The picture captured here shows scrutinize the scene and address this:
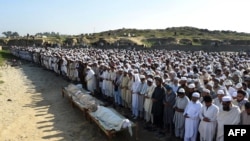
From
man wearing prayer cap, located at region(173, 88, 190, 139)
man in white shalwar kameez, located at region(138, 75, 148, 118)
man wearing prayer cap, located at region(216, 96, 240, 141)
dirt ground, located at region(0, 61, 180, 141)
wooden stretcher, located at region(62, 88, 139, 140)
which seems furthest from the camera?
man in white shalwar kameez, located at region(138, 75, 148, 118)

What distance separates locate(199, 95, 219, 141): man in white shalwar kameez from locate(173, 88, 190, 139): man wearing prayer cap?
0.84 m

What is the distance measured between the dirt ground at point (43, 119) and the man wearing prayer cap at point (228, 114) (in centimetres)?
218

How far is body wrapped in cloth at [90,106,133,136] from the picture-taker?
831cm

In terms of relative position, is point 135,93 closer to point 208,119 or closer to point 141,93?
point 141,93

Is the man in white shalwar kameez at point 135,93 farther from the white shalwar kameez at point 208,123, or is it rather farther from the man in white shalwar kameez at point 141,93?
the white shalwar kameez at point 208,123

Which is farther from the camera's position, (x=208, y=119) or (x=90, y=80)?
(x=90, y=80)

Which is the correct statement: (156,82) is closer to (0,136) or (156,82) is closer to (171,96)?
(171,96)

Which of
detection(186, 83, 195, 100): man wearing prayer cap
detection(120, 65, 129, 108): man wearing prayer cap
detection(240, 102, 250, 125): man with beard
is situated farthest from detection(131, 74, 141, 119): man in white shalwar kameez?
detection(240, 102, 250, 125): man with beard

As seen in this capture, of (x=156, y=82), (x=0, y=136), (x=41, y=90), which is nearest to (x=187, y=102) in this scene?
(x=156, y=82)

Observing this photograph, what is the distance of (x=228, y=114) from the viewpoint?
22.0 ft

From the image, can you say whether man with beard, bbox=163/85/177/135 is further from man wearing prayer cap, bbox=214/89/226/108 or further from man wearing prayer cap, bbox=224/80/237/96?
man wearing prayer cap, bbox=224/80/237/96

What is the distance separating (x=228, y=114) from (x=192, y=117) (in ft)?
3.44

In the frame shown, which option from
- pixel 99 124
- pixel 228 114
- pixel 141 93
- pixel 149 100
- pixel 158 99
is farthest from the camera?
pixel 141 93

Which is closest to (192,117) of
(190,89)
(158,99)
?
(190,89)
